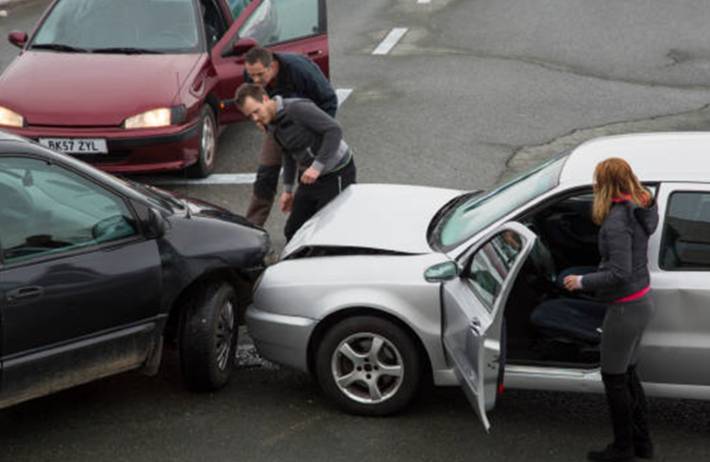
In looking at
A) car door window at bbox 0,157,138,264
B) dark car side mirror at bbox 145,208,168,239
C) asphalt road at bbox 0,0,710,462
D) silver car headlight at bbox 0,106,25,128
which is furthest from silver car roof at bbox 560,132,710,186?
silver car headlight at bbox 0,106,25,128

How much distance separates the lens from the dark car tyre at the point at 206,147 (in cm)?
1098

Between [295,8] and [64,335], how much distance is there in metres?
6.42

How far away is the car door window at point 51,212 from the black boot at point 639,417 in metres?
2.74

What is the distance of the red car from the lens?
1018 cm

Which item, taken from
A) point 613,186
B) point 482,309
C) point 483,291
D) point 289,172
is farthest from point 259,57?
point 613,186

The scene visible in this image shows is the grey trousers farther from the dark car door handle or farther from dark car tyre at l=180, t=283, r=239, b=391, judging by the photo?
the dark car door handle

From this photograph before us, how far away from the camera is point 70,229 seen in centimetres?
631

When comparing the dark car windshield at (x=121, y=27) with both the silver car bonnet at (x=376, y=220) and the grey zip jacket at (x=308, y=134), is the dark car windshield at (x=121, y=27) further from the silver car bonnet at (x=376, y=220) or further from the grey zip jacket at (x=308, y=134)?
the silver car bonnet at (x=376, y=220)

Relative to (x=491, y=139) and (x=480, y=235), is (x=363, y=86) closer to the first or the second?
(x=491, y=139)

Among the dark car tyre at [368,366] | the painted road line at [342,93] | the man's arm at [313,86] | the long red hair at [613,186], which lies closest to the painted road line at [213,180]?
the man's arm at [313,86]

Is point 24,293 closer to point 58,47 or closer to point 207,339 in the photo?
point 207,339

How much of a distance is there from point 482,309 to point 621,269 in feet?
2.30

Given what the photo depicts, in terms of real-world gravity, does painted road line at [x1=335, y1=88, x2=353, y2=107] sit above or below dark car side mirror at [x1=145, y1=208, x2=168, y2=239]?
below

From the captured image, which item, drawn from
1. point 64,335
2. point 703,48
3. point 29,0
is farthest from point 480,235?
point 29,0
